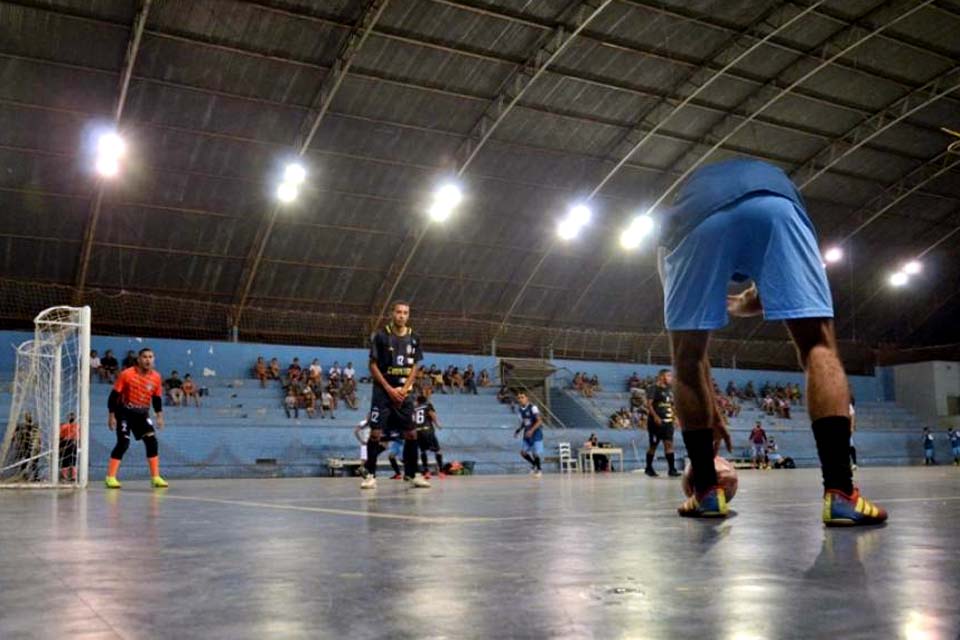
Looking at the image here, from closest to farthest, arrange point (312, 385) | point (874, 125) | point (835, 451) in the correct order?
point (835, 451) < point (312, 385) < point (874, 125)

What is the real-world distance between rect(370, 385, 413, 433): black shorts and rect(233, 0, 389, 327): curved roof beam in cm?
1496

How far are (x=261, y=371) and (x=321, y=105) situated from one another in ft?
30.4

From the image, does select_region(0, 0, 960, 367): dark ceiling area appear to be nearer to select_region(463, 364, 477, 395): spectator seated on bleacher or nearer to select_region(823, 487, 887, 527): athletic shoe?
select_region(463, 364, 477, 395): spectator seated on bleacher

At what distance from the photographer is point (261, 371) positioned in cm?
2984

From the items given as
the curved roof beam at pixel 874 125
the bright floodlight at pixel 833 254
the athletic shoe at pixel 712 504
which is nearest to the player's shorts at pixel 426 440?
the athletic shoe at pixel 712 504

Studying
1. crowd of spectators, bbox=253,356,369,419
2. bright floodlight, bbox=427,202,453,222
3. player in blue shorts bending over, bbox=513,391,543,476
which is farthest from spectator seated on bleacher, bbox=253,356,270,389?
player in blue shorts bending over, bbox=513,391,543,476

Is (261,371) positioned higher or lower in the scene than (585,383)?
higher

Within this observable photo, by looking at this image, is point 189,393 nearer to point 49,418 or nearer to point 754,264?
point 49,418

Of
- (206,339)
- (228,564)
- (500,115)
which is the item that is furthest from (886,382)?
(228,564)

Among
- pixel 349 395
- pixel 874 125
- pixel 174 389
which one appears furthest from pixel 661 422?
pixel 874 125

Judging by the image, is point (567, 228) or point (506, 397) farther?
point (506, 397)

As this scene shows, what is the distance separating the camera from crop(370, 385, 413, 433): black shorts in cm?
1055

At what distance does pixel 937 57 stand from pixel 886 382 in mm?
22420

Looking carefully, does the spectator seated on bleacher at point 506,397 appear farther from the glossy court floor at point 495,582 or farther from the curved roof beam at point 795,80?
the glossy court floor at point 495,582
